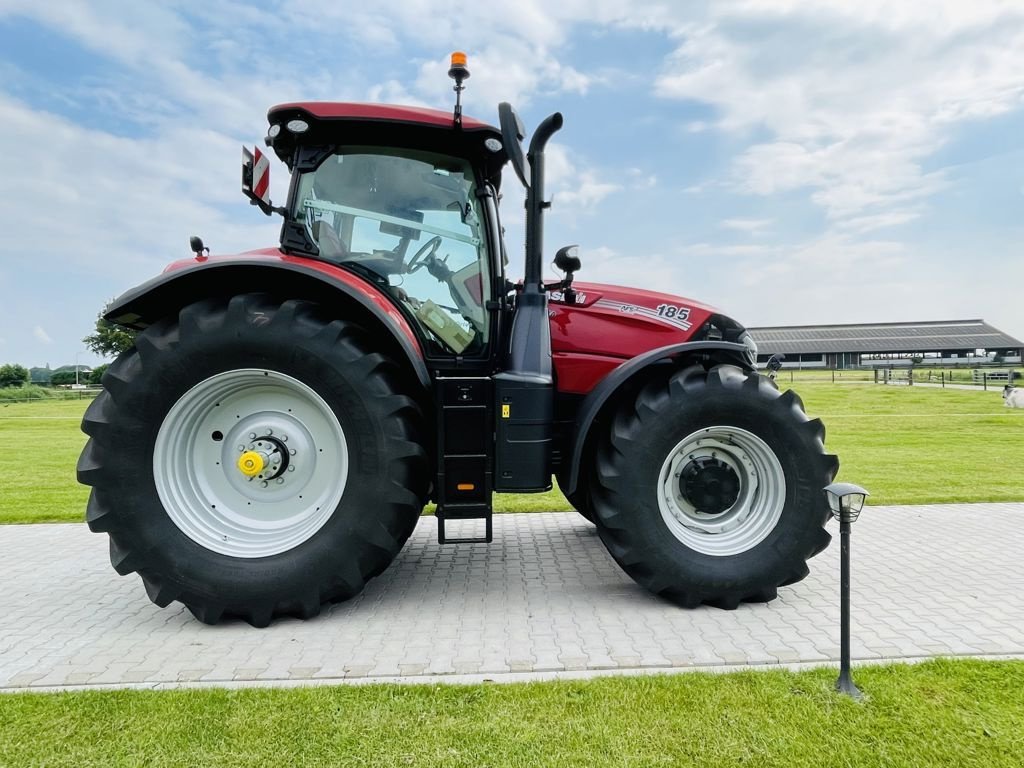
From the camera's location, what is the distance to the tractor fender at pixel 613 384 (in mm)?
3486

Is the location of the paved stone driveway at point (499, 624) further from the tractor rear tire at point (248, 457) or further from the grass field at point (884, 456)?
the grass field at point (884, 456)

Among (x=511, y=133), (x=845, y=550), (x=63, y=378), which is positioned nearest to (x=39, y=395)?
(x=63, y=378)

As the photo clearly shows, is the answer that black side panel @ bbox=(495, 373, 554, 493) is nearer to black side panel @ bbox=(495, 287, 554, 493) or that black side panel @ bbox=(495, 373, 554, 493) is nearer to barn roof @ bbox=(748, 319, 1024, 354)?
black side panel @ bbox=(495, 287, 554, 493)

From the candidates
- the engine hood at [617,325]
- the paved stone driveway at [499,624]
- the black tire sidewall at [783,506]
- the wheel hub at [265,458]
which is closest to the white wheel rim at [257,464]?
the wheel hub at [265,458]

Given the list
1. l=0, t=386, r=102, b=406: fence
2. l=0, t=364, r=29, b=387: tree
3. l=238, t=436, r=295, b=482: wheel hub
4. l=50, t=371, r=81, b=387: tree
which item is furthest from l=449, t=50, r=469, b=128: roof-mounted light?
l=50, t=371, r=81, b=387: tree

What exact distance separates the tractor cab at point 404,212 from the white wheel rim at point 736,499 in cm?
144

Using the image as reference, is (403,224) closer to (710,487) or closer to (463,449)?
(463,449)

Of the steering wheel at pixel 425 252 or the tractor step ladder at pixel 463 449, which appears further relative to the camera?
the steering wheel at pixel 425 252

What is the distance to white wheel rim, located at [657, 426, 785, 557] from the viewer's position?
3.63 meters

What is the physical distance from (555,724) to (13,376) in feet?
161

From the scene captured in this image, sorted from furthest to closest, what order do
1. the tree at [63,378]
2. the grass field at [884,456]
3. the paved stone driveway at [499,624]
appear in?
the tree at [63,378] → the grass field at [884,456] → the paved stone driveway at [499,624]

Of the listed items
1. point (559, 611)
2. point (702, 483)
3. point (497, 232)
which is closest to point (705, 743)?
point (559, 611)

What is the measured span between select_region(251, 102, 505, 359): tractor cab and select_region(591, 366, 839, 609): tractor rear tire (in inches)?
46.3

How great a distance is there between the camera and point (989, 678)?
272cm
